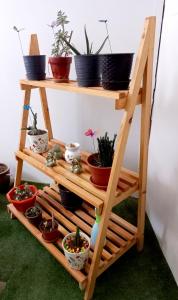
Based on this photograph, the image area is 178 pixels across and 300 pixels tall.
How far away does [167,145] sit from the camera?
1.09 m

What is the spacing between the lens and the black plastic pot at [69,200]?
1374mm

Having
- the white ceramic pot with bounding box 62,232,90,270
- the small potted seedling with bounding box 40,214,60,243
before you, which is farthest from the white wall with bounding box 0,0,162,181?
the white ceramic pot with bounding box 62,232,90,270

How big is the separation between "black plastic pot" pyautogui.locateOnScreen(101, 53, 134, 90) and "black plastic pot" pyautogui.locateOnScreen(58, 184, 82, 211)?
78 centimetres

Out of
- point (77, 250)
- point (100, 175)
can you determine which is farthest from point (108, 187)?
point (77, 250)

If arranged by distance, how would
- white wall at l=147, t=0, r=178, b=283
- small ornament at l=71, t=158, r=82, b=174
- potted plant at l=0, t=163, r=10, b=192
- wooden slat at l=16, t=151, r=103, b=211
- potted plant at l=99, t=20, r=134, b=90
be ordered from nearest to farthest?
potted plant at l=99, t=20, r=134, b=90 → wooden slat at l=16, t=151, r=103, b=211 → white wall at l=147, t=0, r=178, b=283 → small ornament at l=71, t=158, r=82, b=174 → potted plant at l=0, t=163, r=10, b=192

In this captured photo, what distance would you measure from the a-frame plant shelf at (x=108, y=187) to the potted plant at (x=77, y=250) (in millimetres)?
44

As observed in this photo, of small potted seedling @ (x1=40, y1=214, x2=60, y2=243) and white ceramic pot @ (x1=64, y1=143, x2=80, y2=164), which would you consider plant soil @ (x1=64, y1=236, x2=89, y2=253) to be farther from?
white ceramic pot @ (x1=64, y1=143, x2=80, y2=164)

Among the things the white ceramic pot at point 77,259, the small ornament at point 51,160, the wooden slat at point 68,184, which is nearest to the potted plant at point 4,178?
the wooden slat at point 68,184

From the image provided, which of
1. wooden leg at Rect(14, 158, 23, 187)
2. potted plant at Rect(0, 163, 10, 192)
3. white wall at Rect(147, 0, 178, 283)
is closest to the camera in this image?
white wall at Rect(147, 0, 178, 283)

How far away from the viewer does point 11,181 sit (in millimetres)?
1877

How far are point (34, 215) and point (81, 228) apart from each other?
0.96ft

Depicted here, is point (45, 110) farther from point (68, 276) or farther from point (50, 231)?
point (68, 276)

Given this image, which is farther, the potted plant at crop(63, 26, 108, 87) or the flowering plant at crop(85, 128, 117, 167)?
the flowering plant at crop(85, 128, 117, 167)

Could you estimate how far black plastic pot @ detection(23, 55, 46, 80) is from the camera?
1087 millimetres
